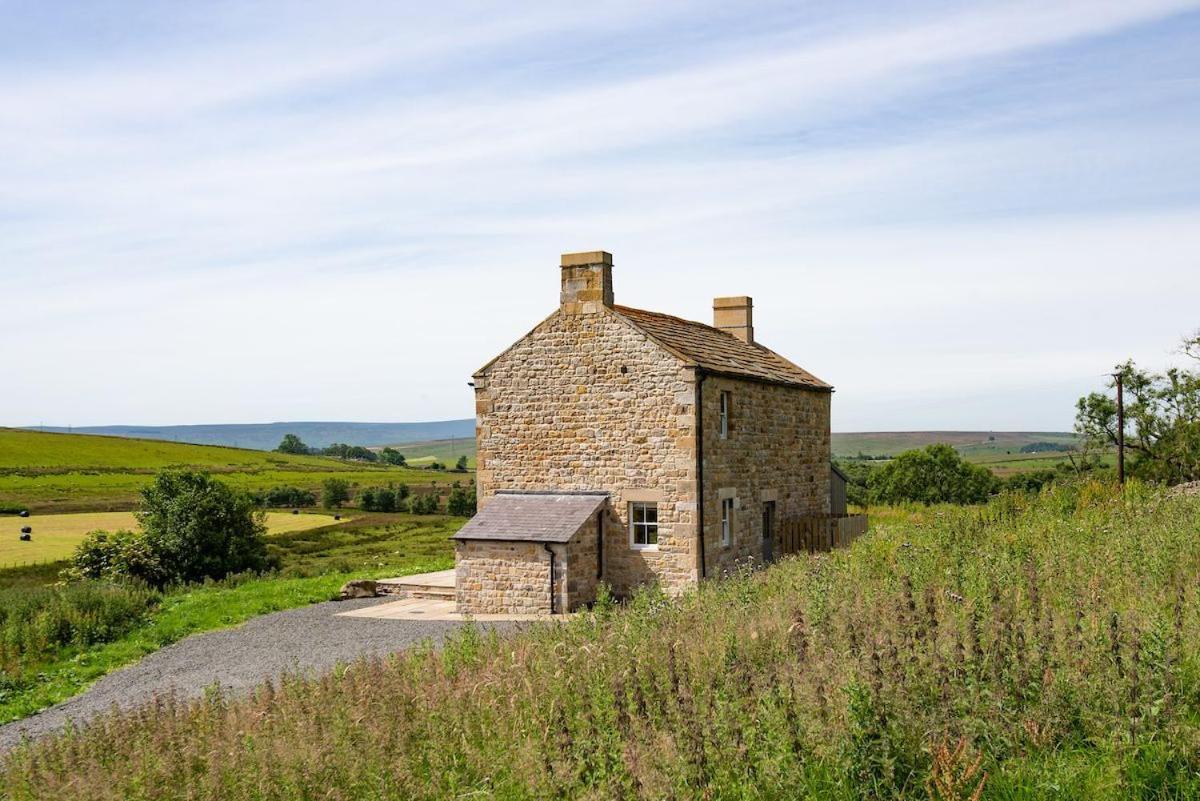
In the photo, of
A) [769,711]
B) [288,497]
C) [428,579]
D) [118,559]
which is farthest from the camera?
[288,497]

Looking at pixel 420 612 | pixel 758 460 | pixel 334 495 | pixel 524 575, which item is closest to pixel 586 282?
pixel 758 460

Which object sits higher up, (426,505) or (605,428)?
(605,428)

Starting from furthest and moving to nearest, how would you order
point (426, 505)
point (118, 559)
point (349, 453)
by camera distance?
point (349, 453) < point (426, 505) < point (118, 559)

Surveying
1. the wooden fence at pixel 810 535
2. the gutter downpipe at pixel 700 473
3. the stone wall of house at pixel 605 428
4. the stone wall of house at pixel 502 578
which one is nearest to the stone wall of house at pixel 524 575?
the stone wall of house at pixel 502 578

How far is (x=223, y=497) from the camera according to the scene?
3534cm

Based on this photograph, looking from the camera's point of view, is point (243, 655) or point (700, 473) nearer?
point (243, 655)

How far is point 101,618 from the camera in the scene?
22.1 metres

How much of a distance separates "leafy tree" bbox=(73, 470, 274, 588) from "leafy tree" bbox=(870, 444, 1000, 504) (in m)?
41.6

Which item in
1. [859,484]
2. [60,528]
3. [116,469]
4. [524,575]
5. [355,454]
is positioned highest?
[355,454]

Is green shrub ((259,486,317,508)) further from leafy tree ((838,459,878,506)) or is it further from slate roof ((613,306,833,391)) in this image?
slate roof ((613,306,833,391))

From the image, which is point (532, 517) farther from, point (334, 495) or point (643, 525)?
point (334, 495)

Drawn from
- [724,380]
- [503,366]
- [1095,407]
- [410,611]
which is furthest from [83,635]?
[1095,407]

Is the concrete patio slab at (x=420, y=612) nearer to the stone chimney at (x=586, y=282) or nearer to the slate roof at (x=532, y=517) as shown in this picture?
the slate roof at (x=532, y=517)

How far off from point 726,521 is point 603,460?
10.8 feet
